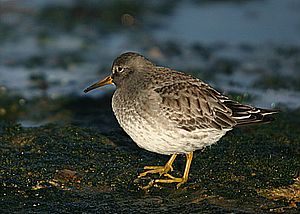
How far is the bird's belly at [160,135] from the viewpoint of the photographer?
6.29m

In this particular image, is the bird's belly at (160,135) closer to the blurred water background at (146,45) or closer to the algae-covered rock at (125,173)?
the algae-covered rock at (125,173)

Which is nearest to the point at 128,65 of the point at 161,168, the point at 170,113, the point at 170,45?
the point at 170,113

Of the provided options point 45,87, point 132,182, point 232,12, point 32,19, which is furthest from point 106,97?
point 232,12

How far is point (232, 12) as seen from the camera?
14938mm

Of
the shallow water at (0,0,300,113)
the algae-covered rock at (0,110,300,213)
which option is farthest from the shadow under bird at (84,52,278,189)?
the shallow water at (0,0,300,113)

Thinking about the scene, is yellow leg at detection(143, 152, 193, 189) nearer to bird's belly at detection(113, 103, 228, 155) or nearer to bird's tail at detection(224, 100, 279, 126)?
bird's belly at detection(113, 103, 228, 155)

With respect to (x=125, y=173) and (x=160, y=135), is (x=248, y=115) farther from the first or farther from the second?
(x=125, y=173)

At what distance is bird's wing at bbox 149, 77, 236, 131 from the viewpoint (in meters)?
6.41

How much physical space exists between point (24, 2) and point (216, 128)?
9.75 metres

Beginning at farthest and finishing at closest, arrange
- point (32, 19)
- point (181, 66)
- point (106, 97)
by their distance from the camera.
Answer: point (32, 19), point (181, 66), point (106, 97)

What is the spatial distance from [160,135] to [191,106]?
1.62ft

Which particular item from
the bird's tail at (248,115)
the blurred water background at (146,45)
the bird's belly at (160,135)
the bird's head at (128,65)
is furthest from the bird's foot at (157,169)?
the blurred water background at (146,45)

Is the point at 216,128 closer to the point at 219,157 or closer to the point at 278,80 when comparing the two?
the point at 219,157

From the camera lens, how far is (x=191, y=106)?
21.5 ft
